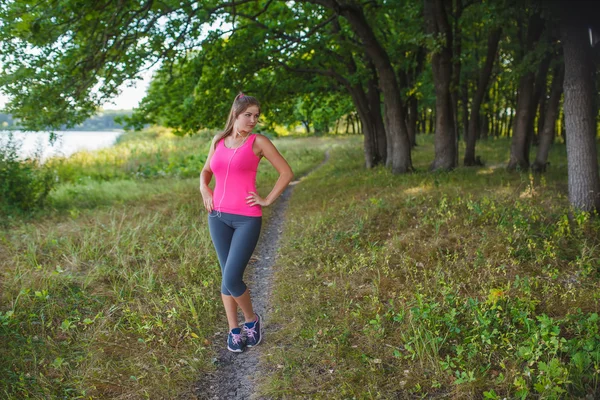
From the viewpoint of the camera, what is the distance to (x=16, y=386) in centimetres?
382

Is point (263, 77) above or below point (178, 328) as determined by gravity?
above

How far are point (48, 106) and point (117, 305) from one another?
5.59 metres

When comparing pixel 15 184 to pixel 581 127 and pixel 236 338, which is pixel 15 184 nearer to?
pixel 236 338

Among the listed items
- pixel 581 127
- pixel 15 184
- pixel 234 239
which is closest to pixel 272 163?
pixel 234 239

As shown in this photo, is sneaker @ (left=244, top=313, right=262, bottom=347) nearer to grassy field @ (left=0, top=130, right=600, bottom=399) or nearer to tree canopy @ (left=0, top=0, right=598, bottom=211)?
grassy field @ (left=0, top=130, right=600, bottom=399)

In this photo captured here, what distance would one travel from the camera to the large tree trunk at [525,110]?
38.5ft

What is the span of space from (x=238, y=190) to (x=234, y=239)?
46 centimetres

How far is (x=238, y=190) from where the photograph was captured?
157 inches

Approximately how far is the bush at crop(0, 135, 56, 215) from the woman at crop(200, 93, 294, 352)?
7779 millimetres

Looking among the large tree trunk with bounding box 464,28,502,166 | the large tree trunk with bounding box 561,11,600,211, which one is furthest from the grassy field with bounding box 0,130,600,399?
the large tree trunk with bounding box 464,28,502,166

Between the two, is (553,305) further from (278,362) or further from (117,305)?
(117,305)

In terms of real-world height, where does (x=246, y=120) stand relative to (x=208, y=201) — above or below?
above

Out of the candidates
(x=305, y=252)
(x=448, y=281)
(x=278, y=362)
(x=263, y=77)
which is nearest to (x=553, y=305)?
(x=448, y=281)

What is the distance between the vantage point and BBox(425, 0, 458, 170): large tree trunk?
37.4 ft
